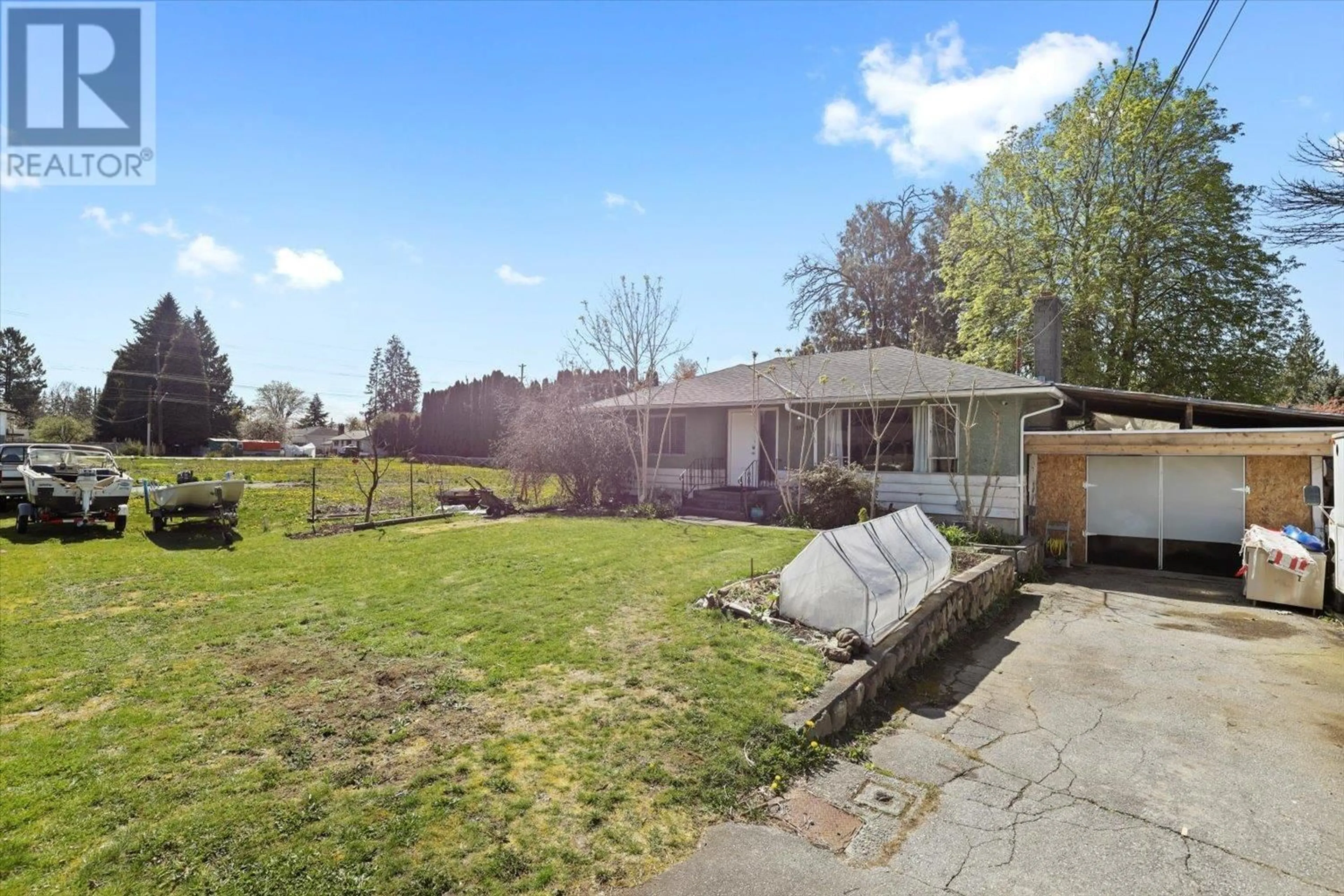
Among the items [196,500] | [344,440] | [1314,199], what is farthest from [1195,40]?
[344,440]

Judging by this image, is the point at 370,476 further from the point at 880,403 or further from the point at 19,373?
the point at 19,373

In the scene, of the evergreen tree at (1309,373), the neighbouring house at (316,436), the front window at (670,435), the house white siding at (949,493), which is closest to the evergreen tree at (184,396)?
the neighbouring house at (316,436)

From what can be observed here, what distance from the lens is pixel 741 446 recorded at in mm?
15672

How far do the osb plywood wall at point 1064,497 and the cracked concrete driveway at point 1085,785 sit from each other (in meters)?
4.47

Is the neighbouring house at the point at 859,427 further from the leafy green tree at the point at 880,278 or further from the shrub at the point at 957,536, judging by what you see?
the leafy green tree at the point at 880,278

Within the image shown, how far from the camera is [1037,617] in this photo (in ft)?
24.9

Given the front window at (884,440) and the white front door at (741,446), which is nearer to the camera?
the front window at (884,440)

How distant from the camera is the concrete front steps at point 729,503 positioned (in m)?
13.6

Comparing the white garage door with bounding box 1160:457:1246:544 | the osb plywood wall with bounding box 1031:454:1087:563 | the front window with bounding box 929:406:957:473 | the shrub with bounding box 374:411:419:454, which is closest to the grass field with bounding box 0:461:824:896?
the front window with bounding box 929:406:957:473

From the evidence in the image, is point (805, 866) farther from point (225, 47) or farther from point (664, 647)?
point (225, 47)

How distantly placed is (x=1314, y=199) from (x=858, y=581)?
8.25 meters

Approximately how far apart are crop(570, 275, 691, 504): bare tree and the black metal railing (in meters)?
0.84

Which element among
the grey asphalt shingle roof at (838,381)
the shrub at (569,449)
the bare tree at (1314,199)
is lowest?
the shrub at (569,449)

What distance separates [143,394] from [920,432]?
49.7 metres
